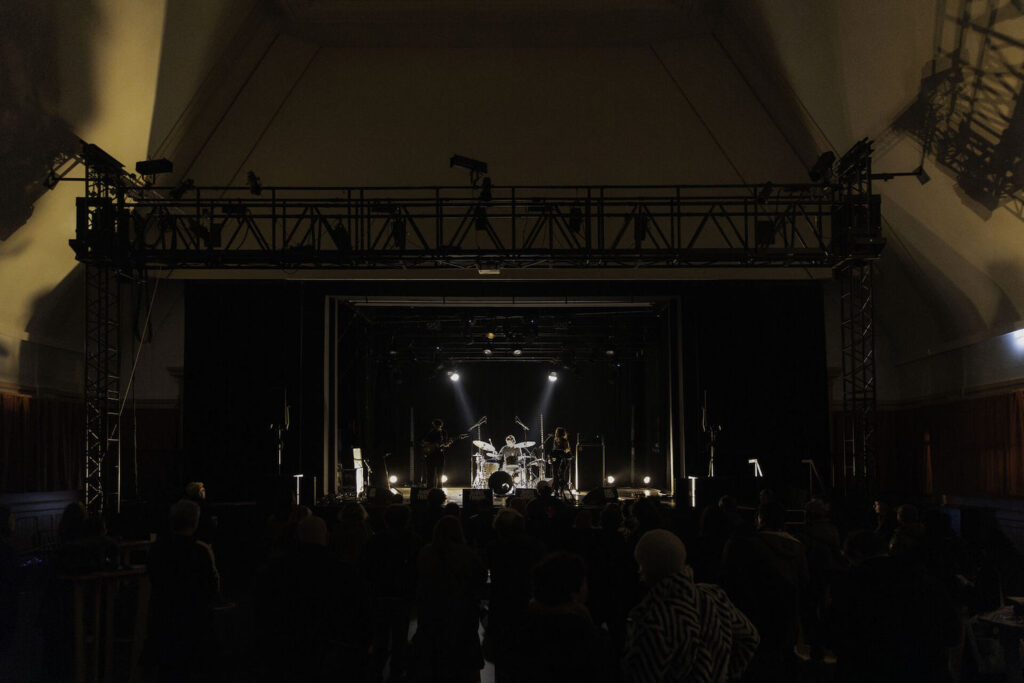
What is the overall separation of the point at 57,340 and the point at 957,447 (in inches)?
556

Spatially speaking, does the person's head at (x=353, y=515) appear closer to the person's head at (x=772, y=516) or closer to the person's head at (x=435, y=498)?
the person's head at (x=435, y=498)

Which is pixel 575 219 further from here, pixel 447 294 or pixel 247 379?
pixel 247 379

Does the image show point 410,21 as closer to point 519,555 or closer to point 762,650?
point 519,555

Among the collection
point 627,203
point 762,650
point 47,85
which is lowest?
point 762,650

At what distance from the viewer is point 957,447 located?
606 inches

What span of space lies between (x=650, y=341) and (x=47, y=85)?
12.8 metres

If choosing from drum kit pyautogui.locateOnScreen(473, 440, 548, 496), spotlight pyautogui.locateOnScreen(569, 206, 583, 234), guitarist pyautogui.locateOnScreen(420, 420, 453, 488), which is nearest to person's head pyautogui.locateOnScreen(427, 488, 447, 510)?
spotlight pyautogui.locateOnScreen(569, 206, 583, 234)

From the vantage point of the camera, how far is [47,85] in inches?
423

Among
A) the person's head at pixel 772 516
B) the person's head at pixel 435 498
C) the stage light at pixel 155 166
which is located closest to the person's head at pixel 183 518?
the person's head at pixel 772 516

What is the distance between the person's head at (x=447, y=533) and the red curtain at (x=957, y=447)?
34.0 feet

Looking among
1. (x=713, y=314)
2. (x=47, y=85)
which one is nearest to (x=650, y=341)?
(x=713, y=314)

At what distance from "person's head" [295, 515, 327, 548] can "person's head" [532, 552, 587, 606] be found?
140 cm

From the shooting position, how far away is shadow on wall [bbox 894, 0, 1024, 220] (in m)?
9.52

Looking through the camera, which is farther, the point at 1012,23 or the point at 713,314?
the point at 713,314
